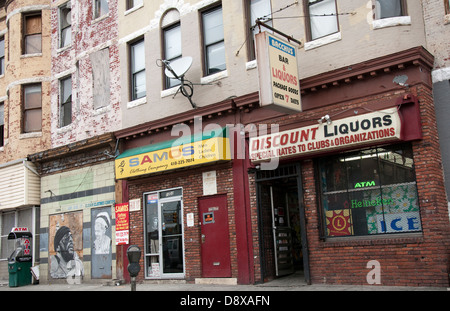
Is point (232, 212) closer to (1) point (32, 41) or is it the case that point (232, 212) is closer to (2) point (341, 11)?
(2) point (341, 11)

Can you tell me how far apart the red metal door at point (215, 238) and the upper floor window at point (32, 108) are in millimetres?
10007

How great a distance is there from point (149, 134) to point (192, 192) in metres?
2.70

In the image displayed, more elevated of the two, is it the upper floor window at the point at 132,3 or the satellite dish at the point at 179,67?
the upper floor window at the point at 132,3

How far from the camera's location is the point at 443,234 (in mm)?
9938

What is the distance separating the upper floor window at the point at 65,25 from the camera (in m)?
19.8

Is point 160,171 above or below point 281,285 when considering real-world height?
above

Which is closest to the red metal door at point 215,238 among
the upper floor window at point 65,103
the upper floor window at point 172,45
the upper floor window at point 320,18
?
the upper floor window at point 172,45

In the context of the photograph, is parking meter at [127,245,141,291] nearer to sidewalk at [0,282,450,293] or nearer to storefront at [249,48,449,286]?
sidewalk at [0,282,450,293]

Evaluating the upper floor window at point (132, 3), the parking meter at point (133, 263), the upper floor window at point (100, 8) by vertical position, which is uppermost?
the upper floor window at point (100, 8)

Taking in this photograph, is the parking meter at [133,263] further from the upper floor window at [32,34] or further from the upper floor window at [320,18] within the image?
the upper floor window at [32,34]

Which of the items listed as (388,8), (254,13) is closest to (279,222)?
(254,13)

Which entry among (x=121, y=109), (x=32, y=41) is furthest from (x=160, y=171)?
(x=32, y=41)

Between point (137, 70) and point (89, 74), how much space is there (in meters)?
2.66

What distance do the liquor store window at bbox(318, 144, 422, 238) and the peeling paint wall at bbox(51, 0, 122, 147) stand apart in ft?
27.2
